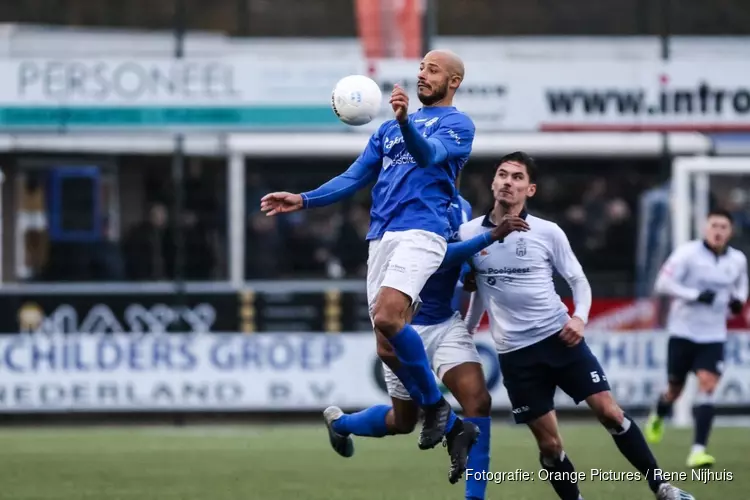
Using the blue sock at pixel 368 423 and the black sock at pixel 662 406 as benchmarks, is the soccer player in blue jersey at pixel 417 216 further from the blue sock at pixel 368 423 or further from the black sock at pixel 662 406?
the black sock at pixel 662 406

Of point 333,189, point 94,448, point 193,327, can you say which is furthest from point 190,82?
point 333,189

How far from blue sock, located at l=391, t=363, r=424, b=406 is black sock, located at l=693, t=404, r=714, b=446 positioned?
175 inches

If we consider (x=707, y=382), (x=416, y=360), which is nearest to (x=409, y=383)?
(x=416, y=360)

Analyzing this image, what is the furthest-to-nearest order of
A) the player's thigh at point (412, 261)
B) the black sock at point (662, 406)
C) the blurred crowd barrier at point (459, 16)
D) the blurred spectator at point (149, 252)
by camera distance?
1. the blurred crowd barrier at point (459, 16)
2. the blurred spectator at point (149, 252)
3. the black sock at point (662, 406)
4. the player's thigh at point (412, 261)

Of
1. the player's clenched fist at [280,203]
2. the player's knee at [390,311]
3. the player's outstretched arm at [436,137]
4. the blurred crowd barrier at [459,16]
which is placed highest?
the blurred crowd barrier at [459,16]

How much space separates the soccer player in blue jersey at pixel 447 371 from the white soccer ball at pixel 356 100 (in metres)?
0.94

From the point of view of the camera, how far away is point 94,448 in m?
14.0

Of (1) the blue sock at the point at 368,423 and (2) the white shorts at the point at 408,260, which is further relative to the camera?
(1) the blue sock at the point at 368,423

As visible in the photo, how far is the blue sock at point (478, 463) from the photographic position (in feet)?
27.4

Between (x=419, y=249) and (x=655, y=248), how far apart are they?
35.5 feet

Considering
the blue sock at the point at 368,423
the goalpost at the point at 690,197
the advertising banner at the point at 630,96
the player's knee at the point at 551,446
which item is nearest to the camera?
the player's knee at the point at 551,446

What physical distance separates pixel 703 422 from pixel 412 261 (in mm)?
5059

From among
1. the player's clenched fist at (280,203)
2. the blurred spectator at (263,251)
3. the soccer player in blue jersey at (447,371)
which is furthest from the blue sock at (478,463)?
the blurred spectator at (263,251)

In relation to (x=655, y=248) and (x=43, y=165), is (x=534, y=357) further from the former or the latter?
(x=43, y=165)
